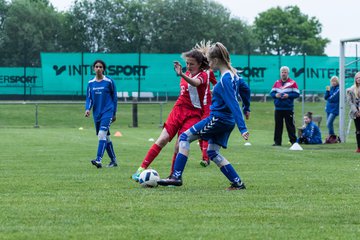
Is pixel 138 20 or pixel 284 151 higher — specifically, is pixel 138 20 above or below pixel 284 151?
above

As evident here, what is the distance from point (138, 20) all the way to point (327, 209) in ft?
260

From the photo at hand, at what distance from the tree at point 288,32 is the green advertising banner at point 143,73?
235 ft

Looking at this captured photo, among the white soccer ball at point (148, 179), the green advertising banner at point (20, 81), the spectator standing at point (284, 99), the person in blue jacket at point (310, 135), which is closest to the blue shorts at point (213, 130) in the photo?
the white soccer ball at point (148, 179)

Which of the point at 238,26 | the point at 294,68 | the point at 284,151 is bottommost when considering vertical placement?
the point at 284,151

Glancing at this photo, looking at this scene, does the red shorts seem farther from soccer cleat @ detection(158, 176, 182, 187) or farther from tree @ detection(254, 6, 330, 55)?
tree @ detection(254, 6, 330, 55)

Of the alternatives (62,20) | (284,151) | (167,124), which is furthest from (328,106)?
(62,20)

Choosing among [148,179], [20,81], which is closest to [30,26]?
[20,81]

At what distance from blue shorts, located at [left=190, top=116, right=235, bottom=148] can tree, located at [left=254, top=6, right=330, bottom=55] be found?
102462 mm

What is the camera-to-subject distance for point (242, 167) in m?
14.0

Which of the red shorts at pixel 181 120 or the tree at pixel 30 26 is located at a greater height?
the tree at pixel 30 26

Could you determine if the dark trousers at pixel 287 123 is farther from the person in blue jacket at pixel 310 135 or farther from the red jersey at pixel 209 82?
the red jersey at pixel 209 82

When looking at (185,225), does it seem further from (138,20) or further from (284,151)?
(138,20)

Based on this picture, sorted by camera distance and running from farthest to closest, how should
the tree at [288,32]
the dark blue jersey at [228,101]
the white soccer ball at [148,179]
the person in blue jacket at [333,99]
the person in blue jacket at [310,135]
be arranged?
the tree at [288,32] → the person in blue jacket at [333,99] → the person in blue jacket at [310,135] → the white soccer ball at [148,179] → the dark blue jersey at [228,101]

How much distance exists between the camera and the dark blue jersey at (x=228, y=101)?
9.70 metres
